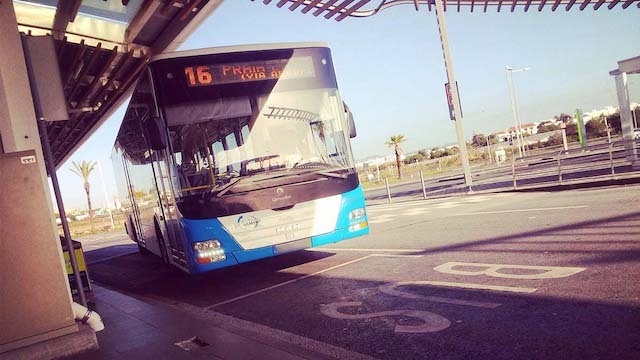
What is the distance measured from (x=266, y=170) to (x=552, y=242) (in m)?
4.69

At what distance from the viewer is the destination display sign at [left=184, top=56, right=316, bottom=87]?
23.7 ft

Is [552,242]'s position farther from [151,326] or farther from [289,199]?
[151,326]

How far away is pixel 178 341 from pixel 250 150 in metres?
3.15

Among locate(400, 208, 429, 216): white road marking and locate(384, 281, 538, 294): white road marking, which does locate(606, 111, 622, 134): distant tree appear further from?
locate(384, 281, 538, 294): white road marking

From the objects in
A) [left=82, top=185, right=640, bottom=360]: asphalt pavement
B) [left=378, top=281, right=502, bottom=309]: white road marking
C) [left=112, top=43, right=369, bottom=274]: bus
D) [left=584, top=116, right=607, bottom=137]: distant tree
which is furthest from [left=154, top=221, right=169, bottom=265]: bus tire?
[left=584, top=116, right=607, bottom=137]: distant tree

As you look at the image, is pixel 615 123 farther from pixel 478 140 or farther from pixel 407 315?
pixel 407 315

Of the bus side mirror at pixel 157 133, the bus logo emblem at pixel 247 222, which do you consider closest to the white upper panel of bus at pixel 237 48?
the bus side mirror at pixel 157 133

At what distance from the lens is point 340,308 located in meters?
5.73

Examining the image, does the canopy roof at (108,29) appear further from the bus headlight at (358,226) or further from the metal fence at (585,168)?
the metal fence at (585,168)

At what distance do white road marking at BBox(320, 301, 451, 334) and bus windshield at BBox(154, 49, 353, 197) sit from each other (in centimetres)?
235

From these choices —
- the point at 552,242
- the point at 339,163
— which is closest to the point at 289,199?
the point at 339,163

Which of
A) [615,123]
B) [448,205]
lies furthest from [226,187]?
[615,123]

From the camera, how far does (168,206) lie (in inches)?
321

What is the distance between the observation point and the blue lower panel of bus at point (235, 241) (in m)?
7.11
